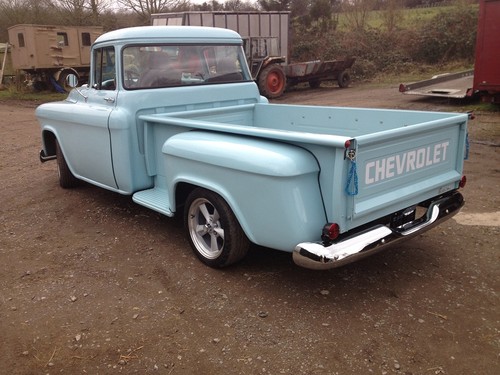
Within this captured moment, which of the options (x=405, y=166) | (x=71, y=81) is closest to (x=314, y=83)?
(x=71, y=81)

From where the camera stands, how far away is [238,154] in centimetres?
340

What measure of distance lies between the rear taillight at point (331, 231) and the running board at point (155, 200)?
5.19 feet

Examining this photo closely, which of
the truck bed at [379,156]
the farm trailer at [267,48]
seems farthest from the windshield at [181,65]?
the farm trailer at [267,48]

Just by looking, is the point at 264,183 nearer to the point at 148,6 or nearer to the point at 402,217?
the point at 402,217

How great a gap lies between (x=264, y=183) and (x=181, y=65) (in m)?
2.46

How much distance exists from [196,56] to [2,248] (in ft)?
8.92

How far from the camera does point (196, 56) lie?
5.26 m

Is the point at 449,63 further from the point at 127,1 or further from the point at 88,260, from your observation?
the point at 88,260

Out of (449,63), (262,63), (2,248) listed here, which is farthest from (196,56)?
(449,63)

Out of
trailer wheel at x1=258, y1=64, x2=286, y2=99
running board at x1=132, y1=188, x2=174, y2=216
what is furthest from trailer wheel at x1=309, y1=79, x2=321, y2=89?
running board at x1=132, y1=188, x2=174, y2=216

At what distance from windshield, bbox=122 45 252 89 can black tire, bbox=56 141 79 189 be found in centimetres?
175

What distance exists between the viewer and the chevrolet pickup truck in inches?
123

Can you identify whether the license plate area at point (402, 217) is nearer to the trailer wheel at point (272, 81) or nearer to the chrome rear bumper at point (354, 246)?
the chrome rear bumper at point (354, 246)

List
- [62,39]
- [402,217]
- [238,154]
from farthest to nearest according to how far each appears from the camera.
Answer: [62,39] → [402,217] → [238,154]
